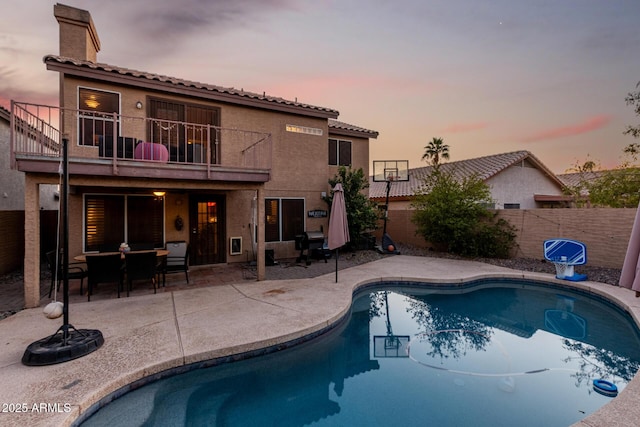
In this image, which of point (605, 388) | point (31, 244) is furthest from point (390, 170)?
point (31, 244)

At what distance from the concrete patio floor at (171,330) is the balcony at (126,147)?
281cm

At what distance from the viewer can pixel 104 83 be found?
8.08 metres

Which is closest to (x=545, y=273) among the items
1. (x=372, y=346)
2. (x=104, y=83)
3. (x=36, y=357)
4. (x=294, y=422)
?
(x=372, y=346)

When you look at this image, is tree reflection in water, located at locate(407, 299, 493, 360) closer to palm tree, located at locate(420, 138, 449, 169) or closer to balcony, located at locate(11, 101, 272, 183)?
balcony, located at locate(11, 101, 272, 183)

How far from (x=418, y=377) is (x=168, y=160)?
8.10 meters

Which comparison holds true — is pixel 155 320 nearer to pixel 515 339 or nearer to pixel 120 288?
pixel 120 288

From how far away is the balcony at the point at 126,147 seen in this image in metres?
5.75

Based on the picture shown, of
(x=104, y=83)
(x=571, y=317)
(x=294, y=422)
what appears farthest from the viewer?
(x=104, y=83)

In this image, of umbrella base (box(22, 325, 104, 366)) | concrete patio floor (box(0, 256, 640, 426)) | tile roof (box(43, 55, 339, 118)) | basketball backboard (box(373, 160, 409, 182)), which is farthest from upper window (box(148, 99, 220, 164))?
basketball backboard (box(373, 160, 409, 182))

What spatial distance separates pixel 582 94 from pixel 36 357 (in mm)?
17629

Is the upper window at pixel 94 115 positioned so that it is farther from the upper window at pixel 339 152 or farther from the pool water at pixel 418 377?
the upper window at pixel 339 152

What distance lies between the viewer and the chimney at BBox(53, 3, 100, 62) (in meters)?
8.21

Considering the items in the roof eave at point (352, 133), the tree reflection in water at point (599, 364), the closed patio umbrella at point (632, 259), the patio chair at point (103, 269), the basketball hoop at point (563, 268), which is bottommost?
the tree reflection in water at point (599, 364)

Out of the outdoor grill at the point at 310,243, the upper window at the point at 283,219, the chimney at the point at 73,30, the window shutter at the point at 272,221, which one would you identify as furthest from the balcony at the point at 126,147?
the outdoor grill at the point at 310,243
